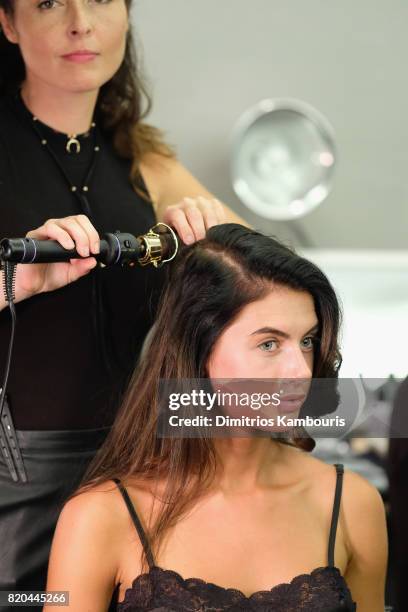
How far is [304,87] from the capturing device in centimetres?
268

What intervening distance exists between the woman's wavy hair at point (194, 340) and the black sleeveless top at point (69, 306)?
16 cm

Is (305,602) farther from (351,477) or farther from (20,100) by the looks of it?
(20,100)

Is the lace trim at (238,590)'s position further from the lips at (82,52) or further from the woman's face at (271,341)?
the lips at (82,52)

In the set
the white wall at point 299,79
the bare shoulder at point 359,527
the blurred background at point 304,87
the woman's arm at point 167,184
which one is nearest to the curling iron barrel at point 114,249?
the woman's arm at point 167,184

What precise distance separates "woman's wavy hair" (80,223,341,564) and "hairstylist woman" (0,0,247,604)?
8cm

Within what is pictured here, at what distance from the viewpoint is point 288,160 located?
2525 millimetres

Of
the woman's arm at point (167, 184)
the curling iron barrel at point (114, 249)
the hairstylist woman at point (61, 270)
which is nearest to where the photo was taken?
the curling iron barrel at point (114, 249)

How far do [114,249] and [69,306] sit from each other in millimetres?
303

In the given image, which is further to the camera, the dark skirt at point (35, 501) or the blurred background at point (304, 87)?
the blurred background at point (304, 87)

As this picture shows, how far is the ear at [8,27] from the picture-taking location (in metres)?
1.72

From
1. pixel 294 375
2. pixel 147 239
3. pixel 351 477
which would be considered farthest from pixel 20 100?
pixel 351 477

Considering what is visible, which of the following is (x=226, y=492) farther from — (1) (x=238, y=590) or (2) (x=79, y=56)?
(2) (x=79, y=56)

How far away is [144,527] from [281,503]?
21 centimetres

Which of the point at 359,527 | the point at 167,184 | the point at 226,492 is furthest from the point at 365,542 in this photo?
the point at 167,184
